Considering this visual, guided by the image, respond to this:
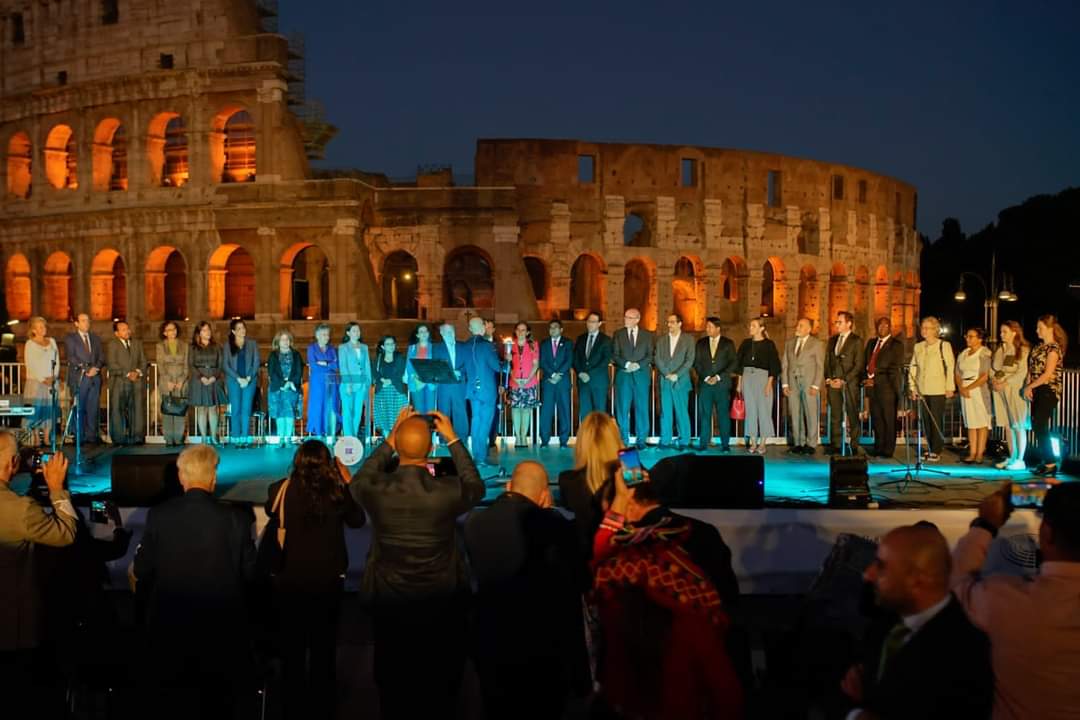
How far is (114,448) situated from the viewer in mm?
13219

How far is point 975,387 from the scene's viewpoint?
448 inches

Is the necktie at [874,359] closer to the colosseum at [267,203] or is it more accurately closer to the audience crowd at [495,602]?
the audience crowd at [495,602]

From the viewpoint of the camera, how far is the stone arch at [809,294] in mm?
40344

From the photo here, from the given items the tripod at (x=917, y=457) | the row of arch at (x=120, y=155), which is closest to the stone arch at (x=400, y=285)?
the row of arch at (x=120, y=155)

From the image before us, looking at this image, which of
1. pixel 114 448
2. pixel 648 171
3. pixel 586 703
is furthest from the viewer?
pixel 648 171

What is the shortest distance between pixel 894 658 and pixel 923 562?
13.1 inches

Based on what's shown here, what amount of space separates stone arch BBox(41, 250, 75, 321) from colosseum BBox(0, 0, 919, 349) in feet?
0.22

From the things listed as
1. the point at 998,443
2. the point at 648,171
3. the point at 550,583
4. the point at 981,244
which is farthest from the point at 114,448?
the point at 981,244

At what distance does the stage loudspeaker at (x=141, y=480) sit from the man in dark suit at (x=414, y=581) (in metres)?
4.28

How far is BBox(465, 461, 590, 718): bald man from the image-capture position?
4.43 meters

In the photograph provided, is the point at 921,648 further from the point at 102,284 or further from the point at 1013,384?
the point at 102,284

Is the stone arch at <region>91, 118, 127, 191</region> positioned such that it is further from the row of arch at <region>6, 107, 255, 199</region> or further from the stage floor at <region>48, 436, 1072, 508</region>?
the stage floor at <region>48, 436, 1072, 508</region>

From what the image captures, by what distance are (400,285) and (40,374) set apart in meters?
29.4

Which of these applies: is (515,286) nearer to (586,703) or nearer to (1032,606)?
(586,703)
